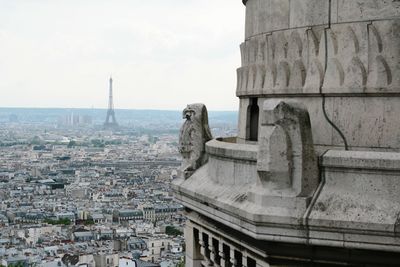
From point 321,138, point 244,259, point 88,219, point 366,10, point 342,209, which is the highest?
point 366,10

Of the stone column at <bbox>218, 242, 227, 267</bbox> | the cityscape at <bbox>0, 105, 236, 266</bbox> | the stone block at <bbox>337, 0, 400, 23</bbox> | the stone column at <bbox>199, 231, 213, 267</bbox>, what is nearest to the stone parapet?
the stone column at <bbox>218, 242, 227, 267</bbox>

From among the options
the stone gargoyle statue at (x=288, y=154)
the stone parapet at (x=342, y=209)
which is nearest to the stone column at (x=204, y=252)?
the stone parapet at (x=342, y=209)

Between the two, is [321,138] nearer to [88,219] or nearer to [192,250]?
[192,250]

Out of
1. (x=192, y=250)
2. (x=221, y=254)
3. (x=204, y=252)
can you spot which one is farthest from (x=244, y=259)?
(x=192, y=250)

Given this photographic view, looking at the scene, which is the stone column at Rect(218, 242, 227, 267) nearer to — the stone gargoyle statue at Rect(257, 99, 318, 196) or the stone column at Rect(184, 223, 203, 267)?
the stone column at Rect(184, 223, 203, 267)

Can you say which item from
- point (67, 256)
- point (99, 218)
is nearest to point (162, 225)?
point (99, 218)

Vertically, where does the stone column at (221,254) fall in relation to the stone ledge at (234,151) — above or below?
below

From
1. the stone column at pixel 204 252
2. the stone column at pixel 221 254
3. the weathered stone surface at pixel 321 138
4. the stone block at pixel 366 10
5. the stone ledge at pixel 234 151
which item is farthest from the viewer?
the stone column at pixel 204 252

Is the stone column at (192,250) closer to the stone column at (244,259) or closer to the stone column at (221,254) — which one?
the stone column at (221,254)

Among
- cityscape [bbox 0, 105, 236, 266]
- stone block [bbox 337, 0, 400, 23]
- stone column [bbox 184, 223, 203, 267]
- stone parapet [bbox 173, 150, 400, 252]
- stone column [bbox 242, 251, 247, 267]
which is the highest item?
stone block [bbox 337, 0, 400, 23]

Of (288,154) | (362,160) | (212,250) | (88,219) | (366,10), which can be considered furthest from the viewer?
(88,219)
